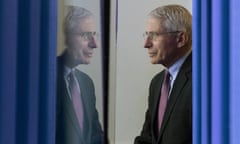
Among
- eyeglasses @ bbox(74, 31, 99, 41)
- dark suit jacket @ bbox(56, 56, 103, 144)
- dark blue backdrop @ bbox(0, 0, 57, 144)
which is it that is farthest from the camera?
eyeglasses @ bbox(74, 31, 99, 41)

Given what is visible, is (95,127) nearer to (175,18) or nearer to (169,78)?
(169,78)

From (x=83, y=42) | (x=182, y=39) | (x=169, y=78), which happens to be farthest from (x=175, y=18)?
(x=83, y=42)

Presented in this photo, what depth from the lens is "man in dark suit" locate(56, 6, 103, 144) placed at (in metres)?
0.89

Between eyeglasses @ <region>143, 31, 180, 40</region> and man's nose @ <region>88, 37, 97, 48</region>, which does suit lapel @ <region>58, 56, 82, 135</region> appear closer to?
man's nose @ <region>88, 37, 97, 48</region>

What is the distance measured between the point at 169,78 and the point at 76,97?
27 centimetres

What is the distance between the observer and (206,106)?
648mm

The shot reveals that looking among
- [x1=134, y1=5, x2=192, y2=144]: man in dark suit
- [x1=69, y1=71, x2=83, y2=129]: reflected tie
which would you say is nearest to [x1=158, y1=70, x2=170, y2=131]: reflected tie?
[x1=134, y1=5, x2=192, y2=144]: man in dark suit

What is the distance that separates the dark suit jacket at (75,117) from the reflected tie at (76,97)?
0.01 meters

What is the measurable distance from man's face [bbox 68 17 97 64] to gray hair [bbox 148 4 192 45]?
0.67ft

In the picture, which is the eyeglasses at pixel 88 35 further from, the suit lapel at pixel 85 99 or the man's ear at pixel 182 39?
the man's ear at pixel 182 39

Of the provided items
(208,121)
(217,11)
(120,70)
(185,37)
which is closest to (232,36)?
(217,11)

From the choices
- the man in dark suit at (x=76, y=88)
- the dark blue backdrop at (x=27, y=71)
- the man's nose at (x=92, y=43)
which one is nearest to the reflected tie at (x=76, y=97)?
the man in dark suit at (x=76, y=88)

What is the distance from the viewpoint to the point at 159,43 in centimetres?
97

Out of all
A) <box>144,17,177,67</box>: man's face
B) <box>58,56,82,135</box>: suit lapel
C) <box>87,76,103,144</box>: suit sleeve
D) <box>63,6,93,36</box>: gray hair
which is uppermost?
<box>63,6,93,36</box>: gray hair
